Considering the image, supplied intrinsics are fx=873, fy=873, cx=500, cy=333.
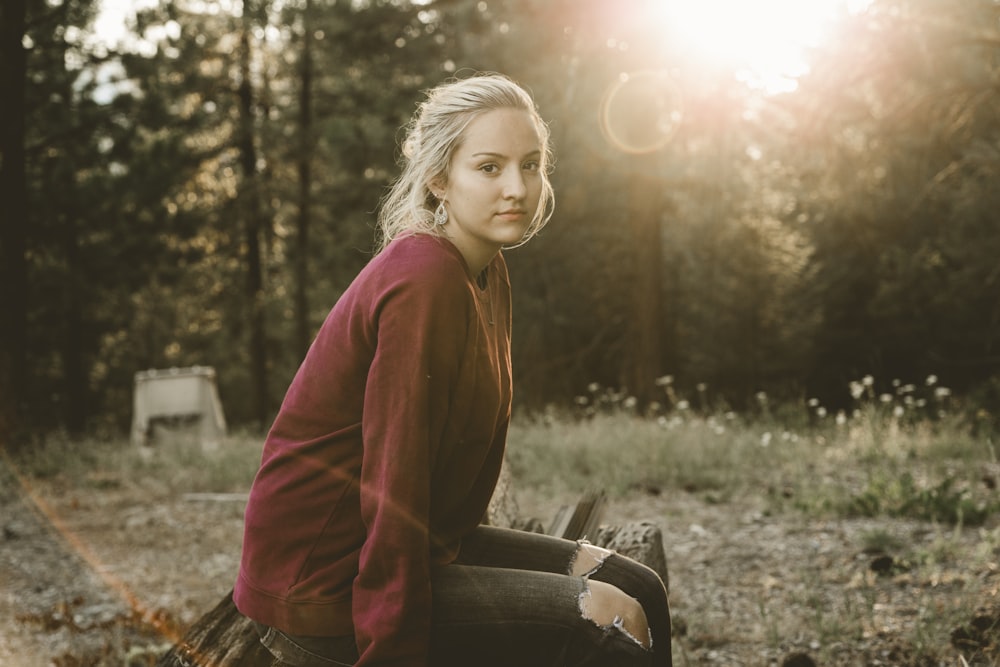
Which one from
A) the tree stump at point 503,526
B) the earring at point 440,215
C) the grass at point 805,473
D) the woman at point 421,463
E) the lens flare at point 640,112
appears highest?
the lens flare at point 640,112

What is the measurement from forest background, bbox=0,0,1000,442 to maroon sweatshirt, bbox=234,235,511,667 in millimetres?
7436

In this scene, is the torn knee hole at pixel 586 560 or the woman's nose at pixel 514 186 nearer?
the woman's nose at pixel 514 186

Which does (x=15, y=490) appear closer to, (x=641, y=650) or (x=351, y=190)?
(x=641, y=650)

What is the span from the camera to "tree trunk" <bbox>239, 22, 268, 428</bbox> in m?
20.1

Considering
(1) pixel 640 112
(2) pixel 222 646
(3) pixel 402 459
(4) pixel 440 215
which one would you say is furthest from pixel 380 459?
(1) pixel 640 112

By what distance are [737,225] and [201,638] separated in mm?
21713

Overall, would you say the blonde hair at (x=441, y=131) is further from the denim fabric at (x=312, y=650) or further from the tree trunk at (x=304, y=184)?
the tree trunk at (x=304, y=184)

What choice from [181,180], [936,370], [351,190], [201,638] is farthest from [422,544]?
[936,370]

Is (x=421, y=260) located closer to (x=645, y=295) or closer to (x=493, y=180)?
(x=493, y=180)

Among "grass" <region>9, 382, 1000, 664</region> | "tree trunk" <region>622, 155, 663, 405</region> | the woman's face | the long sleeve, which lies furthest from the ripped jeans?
"tree trunk" <region>622, 155, 663, 405</region>

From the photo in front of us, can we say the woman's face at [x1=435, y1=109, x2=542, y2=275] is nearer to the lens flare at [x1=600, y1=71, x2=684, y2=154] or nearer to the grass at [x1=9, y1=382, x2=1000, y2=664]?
the grass at [x1=9, y1=382, x2=1000, y2=664]

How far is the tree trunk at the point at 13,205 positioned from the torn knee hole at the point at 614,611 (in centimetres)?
1164

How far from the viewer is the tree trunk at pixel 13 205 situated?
11.7m

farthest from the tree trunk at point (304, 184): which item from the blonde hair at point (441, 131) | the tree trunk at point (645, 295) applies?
the blonde hair at point (441, 131)
